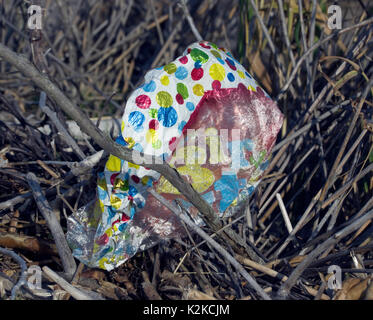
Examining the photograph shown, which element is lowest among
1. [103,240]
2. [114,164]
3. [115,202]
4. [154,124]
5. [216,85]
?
[103,240]

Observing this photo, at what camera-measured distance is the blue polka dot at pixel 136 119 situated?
1.27 m

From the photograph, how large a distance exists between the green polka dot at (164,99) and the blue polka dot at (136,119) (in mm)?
67

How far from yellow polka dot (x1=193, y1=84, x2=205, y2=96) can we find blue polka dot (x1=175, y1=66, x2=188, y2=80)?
44mm

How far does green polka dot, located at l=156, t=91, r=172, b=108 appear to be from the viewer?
4.26 ft

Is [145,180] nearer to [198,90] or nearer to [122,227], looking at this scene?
[122,227]

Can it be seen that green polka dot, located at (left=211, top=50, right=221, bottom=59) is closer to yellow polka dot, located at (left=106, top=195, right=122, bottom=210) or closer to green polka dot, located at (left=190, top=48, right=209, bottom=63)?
green polka dot, located at (left=190, top=48, right=209, bottom=63)

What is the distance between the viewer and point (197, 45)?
1.45 metres

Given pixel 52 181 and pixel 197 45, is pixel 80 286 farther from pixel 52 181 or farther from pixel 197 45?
pixel 197 45

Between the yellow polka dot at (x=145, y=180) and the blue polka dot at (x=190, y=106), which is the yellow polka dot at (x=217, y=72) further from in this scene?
the yellow polka dot at (x=145, y=180)

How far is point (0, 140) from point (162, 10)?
52.7 inches

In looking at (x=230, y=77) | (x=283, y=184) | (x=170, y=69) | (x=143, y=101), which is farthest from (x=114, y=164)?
(x=283, y=184)

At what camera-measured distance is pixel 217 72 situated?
1.40 meters

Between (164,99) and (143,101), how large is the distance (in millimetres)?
60
